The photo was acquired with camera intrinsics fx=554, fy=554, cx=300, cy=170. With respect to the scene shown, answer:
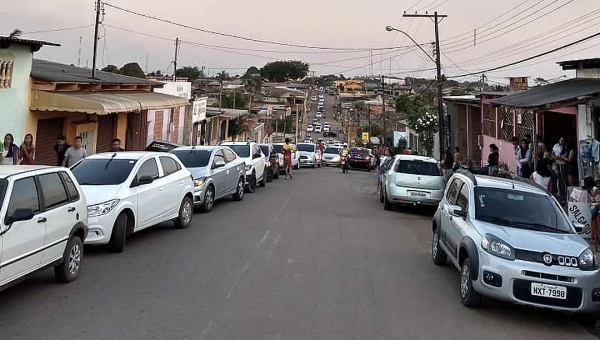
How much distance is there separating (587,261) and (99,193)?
735cm

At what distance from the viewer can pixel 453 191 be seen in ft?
30.6

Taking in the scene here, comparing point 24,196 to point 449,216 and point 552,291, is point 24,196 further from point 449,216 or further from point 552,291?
point 552,291

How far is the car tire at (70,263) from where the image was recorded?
7301mm

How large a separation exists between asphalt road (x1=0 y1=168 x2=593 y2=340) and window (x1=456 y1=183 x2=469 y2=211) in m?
A: 1.14

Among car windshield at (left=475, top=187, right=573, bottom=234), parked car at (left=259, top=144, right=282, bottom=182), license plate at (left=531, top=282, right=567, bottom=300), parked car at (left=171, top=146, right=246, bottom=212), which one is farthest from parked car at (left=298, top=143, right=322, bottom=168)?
license plate at (left=531, top=282, right=567, bottom=300)

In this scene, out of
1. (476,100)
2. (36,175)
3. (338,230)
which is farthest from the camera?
(476,100)

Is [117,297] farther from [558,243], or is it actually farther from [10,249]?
[558,243]

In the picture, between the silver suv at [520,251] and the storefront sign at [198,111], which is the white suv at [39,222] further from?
the storefront sign at [198,111]

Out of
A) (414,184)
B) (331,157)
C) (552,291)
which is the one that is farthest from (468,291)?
(331,157)

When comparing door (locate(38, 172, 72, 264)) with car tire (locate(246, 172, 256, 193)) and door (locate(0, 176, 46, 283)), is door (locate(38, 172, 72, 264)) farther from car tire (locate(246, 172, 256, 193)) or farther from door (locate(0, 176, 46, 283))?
car tire (locate(246, 172, 256, 193))

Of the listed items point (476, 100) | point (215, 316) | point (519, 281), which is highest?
point (476, 100)

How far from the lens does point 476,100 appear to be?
27.7m

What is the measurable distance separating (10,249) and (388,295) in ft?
15.0

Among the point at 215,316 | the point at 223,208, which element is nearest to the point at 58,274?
the point at 215,316
